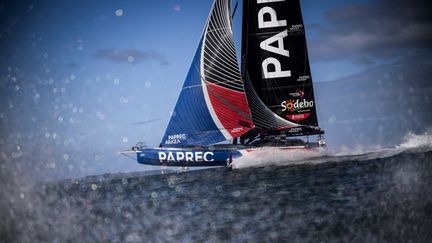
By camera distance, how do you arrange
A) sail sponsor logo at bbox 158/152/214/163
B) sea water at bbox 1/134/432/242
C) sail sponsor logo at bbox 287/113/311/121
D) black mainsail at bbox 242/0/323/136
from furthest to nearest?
sail sponsor logo at bbox 287/113/311/121, black mainsail at bbox 242/0/323/136, sail sponsor logo at bbox 158/152/214/163, sea water at bbox 1/134/432/242

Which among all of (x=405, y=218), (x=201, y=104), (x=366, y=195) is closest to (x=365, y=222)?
(x=405, y=218)

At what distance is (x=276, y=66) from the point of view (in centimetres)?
3291

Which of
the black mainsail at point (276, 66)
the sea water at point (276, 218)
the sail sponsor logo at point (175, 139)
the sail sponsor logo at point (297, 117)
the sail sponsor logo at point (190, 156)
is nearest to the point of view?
the sea water at point (276, 218)

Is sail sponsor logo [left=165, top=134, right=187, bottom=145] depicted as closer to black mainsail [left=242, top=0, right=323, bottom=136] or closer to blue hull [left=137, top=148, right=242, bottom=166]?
blue hull [left=137, top=148, right=242, bottom=166]

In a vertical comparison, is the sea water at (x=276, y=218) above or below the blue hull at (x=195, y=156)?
below

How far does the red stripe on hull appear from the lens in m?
30.1

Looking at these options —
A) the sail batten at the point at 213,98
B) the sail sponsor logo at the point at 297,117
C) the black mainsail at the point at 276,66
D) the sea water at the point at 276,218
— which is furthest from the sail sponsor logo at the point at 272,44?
the sea water at the point at 276,218

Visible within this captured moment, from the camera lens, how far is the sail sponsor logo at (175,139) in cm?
3030

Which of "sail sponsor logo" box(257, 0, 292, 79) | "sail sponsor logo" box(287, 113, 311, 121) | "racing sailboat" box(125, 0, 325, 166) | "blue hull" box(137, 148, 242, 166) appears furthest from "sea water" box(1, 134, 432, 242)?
"sail sponsor logo" box(257, 0, 292, 79)

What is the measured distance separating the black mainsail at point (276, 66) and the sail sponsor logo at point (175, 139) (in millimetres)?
6347

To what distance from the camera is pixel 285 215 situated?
1414 centimetres

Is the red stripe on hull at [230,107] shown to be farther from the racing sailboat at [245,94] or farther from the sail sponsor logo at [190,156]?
the sail sponsor logo at [190,156]

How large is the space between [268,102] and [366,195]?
57.2ft

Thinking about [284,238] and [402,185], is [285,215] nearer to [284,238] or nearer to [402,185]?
[284,238]
